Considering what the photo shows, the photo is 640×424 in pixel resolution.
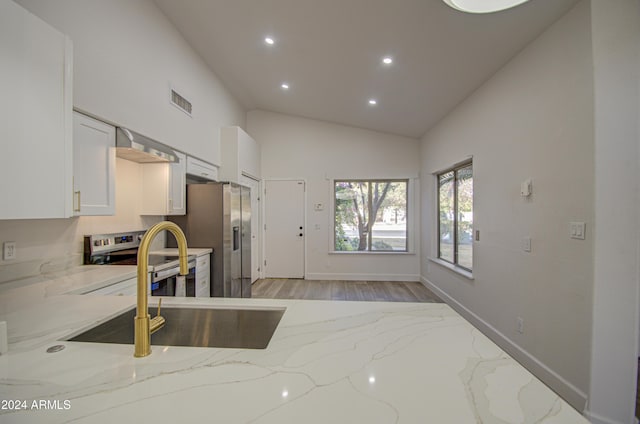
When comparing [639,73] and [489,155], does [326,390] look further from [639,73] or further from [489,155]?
[489,155]

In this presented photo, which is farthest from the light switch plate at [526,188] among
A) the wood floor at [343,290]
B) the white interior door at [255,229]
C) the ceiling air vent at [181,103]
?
the white interior door at [255,229]

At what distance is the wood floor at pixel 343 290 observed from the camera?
13.0 ft

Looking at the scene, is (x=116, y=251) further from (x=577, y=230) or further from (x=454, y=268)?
(x=454, y=268)

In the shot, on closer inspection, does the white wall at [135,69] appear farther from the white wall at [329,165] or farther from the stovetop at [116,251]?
the white wall at [329,165]

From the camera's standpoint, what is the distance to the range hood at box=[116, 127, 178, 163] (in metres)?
2.09

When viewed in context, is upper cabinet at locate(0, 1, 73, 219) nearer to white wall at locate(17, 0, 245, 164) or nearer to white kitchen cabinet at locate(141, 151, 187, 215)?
white wall at locate(17, 0, 245, 164)

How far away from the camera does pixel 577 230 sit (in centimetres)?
170

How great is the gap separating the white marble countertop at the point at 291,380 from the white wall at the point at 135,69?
1796 millimetres

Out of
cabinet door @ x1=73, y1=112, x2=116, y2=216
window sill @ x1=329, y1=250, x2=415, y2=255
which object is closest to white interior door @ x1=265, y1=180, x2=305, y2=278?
window sill @ x1=329, y1=250, x2=415, y2=255

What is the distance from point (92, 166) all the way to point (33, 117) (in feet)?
2.20

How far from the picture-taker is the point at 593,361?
153 centimetres

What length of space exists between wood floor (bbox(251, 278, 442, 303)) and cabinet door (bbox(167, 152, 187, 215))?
1855 millimetres

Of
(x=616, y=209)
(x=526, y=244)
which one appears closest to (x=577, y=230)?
(x=616, y=209)

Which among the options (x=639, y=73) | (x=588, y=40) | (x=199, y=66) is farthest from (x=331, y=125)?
(x=639, y=73)
